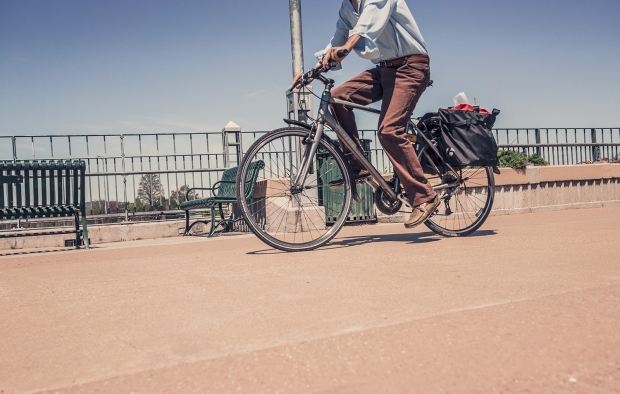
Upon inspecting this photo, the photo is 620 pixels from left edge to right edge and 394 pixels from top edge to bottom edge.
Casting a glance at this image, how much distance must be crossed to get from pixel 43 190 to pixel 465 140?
189 inches

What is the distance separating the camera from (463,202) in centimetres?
589

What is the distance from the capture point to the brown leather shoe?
16.6 feet

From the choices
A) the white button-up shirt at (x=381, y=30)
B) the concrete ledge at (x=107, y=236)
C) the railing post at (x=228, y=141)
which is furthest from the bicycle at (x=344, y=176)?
the railing post at (x=228, y=141)

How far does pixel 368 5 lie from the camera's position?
4832mm

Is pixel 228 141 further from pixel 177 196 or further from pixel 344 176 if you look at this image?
pixel 344 176

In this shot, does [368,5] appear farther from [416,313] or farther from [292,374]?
[292,374]

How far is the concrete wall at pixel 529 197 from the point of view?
33.3ft

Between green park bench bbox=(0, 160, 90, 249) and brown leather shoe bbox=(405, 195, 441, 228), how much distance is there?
4101 mm

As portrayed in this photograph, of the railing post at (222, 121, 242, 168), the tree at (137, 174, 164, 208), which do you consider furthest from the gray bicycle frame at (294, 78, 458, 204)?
the tree at (137, 174, 164, 208)

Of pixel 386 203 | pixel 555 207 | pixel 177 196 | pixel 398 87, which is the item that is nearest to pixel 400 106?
pixel 398 87

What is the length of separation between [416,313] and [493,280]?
830 millimetres

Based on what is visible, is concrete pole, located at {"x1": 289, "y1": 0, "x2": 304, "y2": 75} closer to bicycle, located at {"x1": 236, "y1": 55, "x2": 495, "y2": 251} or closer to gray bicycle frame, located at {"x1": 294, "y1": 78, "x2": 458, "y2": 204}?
bicycle, located at {"x1": 236, "y1": 55, "x2": 495, "y2": 251}

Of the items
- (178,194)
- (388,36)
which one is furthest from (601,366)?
(178,194)

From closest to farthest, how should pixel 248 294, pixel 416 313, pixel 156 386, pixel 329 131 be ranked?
pixel 156 386
pixel 416 313
pixel 248 294
pixel 329 131
